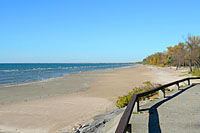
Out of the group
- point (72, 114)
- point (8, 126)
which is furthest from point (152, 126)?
point (8, 126)

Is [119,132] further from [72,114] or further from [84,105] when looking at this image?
[84,105]

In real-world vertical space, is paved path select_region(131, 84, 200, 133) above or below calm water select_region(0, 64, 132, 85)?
above

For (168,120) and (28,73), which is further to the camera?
(28,73)

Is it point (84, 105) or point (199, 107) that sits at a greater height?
point (199, 107)

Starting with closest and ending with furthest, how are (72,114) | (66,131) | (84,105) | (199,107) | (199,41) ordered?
(199,107) → (66,131) → (72,114) → (84,105) → (199,41)

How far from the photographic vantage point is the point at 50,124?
28.7 feet

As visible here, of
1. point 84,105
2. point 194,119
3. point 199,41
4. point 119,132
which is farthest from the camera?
point 199,41

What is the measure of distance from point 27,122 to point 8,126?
85 cm

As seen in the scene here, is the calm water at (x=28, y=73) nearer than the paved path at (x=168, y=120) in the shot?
No

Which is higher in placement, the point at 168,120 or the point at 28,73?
the point at 168,120

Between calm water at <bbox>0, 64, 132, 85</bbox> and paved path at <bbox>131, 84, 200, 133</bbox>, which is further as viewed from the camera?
calm water at <bbox>0, 64, 132, 85</bbox>

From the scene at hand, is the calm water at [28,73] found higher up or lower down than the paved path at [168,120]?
lower down

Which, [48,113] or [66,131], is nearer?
[66,131]

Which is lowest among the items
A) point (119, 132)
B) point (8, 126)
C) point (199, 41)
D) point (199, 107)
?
point (8, 126)
